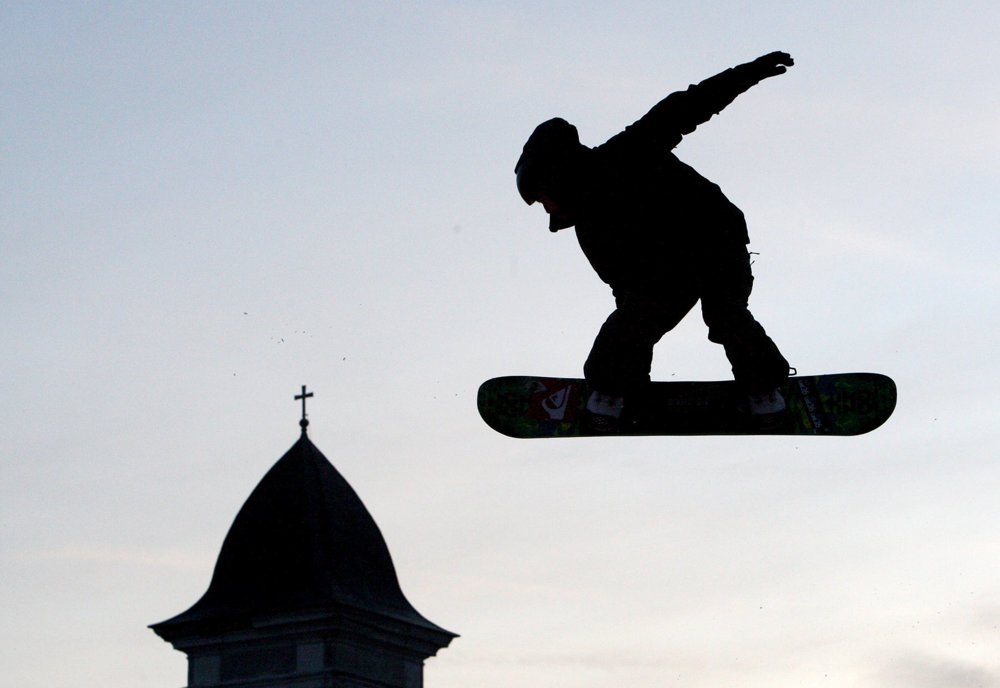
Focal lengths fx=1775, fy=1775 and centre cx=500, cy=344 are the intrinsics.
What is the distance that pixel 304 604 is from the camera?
50.6 meters

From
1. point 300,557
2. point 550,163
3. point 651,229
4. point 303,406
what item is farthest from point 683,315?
point 303,406

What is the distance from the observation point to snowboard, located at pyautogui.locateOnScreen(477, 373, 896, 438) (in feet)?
19.0

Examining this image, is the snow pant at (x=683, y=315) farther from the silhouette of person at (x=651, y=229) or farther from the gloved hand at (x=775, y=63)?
the gloved hand at (x=775, y=63)

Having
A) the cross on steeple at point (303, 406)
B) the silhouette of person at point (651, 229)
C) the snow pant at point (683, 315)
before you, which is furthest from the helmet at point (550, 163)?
the cross on steeple at point (303, 406)

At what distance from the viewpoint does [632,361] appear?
18.3ft

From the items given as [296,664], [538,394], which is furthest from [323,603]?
[538,394]

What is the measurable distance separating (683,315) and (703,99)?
26.7 inches

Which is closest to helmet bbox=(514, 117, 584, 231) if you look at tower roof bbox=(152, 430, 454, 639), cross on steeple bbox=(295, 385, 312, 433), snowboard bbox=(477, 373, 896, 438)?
snowboard bbox=(477, 373, 896, 438)

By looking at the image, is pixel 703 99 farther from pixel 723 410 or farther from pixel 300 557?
pixel 300 557

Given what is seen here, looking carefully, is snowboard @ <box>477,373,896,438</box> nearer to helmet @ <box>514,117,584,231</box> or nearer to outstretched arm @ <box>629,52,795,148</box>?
helmet @ <box>514,117,584,231</box>

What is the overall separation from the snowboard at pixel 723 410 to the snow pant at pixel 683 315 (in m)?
0.14

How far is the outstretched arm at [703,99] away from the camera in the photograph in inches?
212

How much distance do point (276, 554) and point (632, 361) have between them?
4775cm

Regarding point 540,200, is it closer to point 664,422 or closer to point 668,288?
point 668,288
